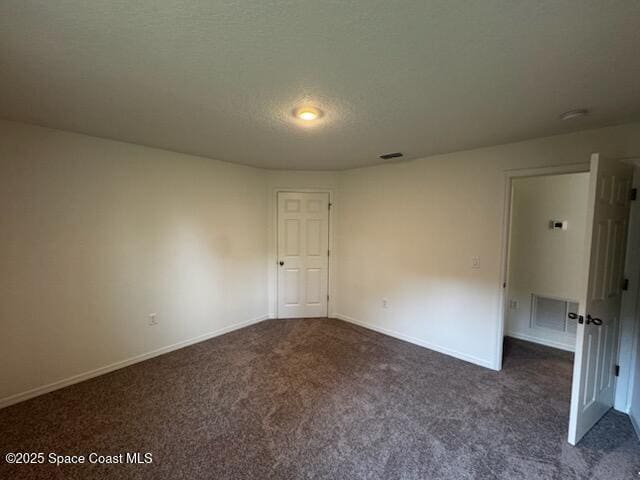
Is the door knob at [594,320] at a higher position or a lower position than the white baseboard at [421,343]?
higher

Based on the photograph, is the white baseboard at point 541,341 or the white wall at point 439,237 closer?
the white wall at point 439,237

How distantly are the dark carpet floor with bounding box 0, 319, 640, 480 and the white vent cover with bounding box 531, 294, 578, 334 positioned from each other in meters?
0.49

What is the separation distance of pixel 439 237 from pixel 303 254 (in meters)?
2.01

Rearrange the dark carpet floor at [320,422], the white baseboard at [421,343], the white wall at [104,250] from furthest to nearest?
the white baseboard at [421,343], the white wall at [104,250], the dark carpet floor at [320,422]

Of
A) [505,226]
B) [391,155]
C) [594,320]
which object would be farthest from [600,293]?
[391,155]

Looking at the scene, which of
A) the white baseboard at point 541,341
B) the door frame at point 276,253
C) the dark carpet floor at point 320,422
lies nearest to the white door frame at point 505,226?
the dark carpet floor at point 320,422

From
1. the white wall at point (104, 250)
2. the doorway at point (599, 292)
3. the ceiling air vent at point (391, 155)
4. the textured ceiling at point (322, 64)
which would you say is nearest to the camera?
the textured ceiling at point (322, 64)

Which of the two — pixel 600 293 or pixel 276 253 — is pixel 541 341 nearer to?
pixel 600 293

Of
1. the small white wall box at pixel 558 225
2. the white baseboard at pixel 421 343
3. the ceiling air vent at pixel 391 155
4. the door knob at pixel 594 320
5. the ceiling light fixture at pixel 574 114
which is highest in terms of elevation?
the ceiling air vent at pixel 391 155

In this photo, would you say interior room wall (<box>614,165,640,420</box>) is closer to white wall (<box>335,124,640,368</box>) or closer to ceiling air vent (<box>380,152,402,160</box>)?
white wall (<box>335,124,640,368</box>)

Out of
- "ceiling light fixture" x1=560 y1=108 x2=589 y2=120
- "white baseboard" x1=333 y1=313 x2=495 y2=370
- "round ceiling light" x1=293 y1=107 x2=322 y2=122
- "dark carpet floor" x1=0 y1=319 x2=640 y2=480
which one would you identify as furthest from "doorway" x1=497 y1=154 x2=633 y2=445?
"round ceiling light" x1=293 y1=107 x2=322 y2=122

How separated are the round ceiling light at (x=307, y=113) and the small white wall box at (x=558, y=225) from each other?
10.9ft

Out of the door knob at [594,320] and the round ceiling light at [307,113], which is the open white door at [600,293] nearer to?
the door knob at [594,320]

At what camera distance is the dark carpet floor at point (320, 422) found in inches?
67.4
